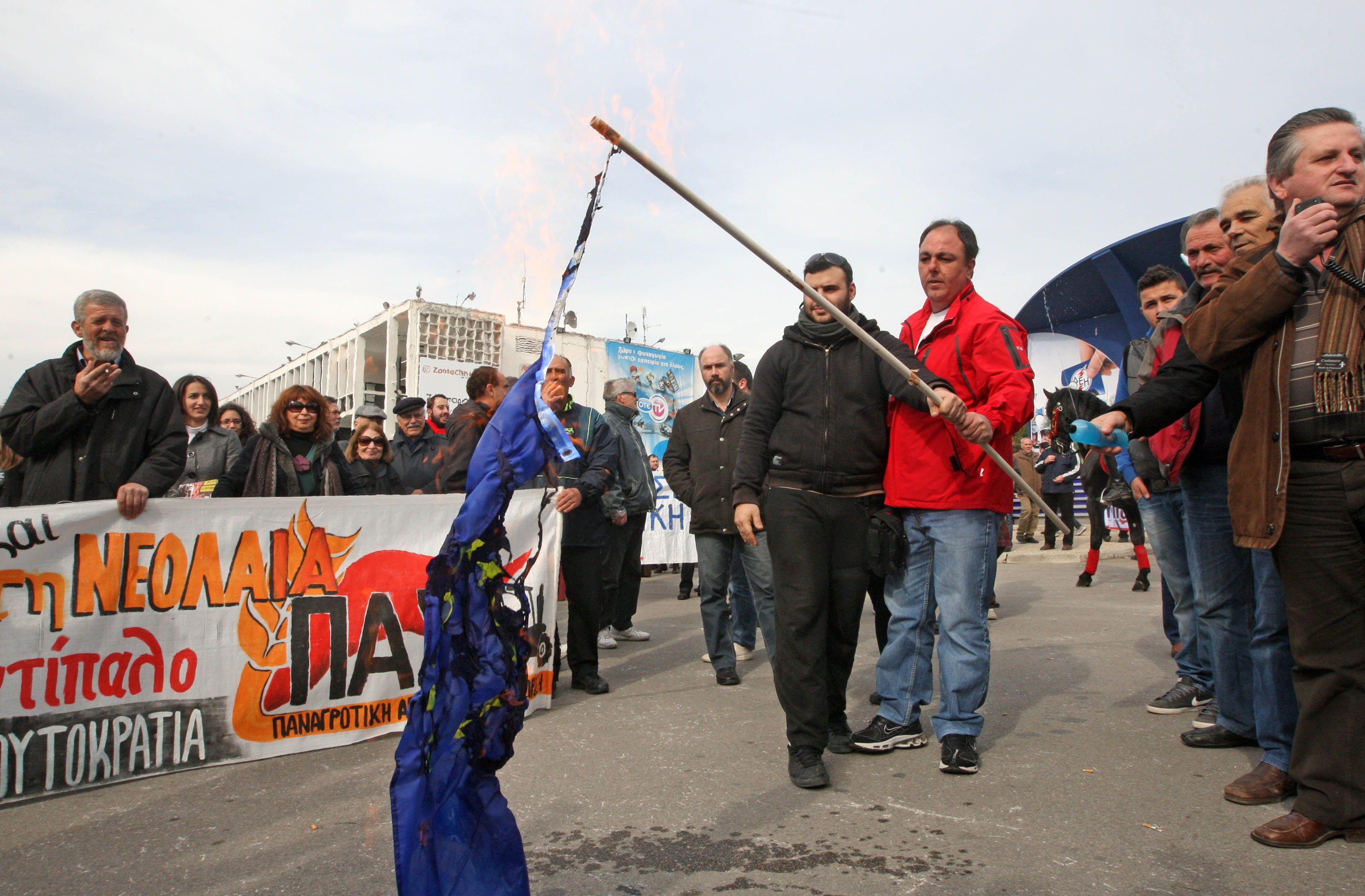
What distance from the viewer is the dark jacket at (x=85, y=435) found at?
4246mm

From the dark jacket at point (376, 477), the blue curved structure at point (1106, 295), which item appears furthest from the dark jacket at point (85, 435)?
the blue curved structure at point (1106, 295)

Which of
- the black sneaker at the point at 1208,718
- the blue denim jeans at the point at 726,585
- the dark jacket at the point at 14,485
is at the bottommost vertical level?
the black sneaker at the point at 1208,718

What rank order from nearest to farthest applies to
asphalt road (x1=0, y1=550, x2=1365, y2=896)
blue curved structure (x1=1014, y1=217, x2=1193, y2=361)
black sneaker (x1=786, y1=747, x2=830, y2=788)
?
1. asphalt road (x1=0, y1=550, x2=1365, y2=896)
2. black sneaker (x1=786, y1=747, x2=830, y2=788)
3. blue curved structure (x1=1014, y1=217, x2=1193, y2=361)

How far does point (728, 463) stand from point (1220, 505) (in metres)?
3.01

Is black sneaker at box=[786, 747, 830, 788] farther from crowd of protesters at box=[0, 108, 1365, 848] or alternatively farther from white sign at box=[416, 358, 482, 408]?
white sign at box=[416, 358, 482, 408]

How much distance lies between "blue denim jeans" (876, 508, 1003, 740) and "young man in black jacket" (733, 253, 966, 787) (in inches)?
8.7

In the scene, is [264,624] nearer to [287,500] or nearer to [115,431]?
[287,500]

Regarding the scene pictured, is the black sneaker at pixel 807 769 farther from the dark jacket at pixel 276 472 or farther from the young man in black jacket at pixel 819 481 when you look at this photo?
the dark jacket at pixel 276 472

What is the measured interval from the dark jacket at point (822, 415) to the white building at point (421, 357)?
30.2ft

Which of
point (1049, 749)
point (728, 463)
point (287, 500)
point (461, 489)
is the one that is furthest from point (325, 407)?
point (1049, 749)

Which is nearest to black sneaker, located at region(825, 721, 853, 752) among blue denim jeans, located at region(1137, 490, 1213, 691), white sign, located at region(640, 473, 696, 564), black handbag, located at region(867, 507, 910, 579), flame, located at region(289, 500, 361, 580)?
black handbag, located at region(867, 507, 910, 579)

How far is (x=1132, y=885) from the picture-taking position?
2.56 m

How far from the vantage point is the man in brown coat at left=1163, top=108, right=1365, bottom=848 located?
2.83 m

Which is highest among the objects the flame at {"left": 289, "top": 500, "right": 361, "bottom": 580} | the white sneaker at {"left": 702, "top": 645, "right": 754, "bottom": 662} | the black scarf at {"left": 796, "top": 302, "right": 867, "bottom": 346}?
the black scarf at {"left": 796, "top": 302, "right": 867, "bottom": 346}
